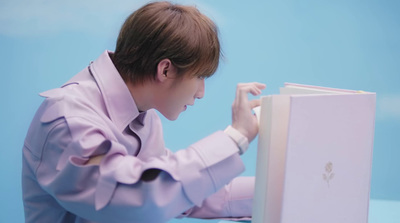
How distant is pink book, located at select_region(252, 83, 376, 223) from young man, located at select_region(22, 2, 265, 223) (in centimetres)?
6

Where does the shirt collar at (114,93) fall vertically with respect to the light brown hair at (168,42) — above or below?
below

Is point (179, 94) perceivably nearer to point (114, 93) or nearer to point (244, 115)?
point (114, 93)

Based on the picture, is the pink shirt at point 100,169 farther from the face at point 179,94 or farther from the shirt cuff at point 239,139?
the face at point 179,94

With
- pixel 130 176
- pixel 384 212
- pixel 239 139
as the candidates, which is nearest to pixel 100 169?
pixel 130 176

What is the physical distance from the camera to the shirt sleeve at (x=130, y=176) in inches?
33.0

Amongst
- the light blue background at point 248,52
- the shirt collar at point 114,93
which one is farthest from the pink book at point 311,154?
the light blue background at point 248,52

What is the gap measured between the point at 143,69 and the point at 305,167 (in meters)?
0.45

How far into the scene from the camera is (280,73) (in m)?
2.28

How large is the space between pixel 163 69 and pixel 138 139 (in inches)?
9.1

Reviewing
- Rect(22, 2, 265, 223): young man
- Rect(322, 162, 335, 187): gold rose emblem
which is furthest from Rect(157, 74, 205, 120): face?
Rect(322, 162, 335, 187): gold rose emblem

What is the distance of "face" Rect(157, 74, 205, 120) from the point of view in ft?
3.64

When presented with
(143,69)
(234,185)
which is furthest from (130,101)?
(234,185)

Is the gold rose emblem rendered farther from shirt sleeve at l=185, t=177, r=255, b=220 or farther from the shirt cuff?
shirt sleeve at l=185, t=177, r=255, b=220

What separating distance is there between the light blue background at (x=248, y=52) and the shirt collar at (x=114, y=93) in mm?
1046
